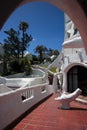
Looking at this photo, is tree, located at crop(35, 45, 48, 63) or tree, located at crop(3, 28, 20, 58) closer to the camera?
tree, located at crop(3, 28, 20, 58)

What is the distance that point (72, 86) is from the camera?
59.8 ft

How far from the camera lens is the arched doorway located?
17453 millimetres

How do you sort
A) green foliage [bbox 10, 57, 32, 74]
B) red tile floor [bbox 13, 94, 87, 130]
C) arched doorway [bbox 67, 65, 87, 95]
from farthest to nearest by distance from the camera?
green foliage [bbox 10, 57, 32, 74] → arched doorway [bbox 67, 65, 87, 95] → red tile floor [bbox 13, 94, 87, 130]

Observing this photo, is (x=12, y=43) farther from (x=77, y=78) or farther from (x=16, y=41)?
(x=77, y=78)

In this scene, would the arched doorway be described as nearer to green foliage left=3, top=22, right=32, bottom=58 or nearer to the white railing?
the white railing

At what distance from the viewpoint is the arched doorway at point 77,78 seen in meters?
17.5

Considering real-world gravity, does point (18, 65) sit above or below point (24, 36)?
below

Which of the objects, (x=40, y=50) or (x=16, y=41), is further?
(x=40, y=50)

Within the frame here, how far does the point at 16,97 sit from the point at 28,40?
41.1 metres

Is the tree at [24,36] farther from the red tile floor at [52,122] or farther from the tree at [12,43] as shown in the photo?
the red tile floor at [52,122]

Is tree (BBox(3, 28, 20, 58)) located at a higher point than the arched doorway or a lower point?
higher

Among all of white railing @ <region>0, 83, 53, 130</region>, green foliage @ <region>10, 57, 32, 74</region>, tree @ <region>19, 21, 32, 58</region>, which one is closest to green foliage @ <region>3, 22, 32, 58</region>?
tree @ <region>19, 21, 32, 58</region>

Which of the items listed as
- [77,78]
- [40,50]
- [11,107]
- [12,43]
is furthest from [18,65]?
[11,107]

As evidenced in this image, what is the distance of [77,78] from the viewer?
18.0 metres
